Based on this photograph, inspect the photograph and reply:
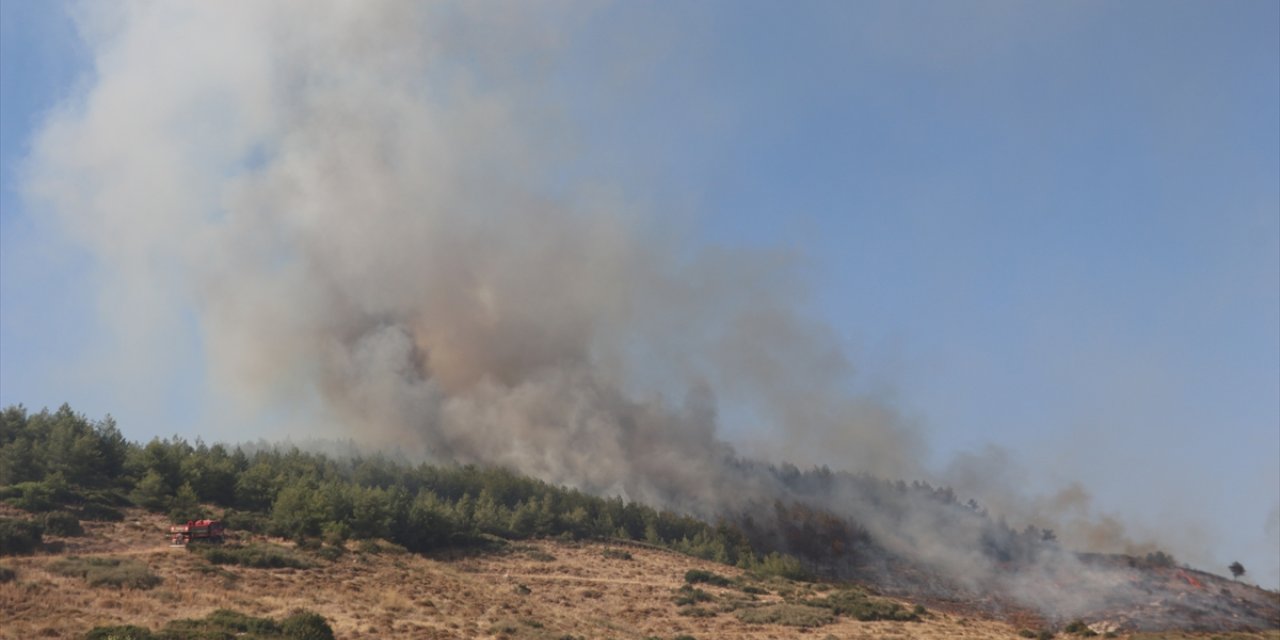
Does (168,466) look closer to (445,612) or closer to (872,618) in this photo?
(445,612)

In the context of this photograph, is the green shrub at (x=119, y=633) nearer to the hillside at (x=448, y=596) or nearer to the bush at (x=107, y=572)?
the hillside at (x=448, y=596)

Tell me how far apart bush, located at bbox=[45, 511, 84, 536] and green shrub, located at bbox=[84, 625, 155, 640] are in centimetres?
2114

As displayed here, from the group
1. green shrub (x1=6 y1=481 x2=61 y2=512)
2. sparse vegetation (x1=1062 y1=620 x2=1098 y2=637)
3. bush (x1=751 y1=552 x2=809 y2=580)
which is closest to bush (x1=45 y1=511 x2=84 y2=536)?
green shrub (x1=6 y1=481 x2=61 y2=512)

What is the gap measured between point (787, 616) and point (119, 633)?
38.4m

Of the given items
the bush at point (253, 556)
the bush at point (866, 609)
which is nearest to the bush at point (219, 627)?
the bush at point (253, 556)

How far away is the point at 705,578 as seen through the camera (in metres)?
70.2

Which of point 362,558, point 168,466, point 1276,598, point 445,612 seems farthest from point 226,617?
point 1276,598

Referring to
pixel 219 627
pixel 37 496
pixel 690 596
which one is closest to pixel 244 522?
pixel 37 496

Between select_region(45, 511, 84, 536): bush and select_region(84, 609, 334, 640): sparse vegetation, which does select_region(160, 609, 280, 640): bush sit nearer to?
select_region(84, 609, 334, 640): sparse vegetation

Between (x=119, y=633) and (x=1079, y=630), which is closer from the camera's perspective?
(x=119, y=633)

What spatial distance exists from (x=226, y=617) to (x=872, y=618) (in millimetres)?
42461

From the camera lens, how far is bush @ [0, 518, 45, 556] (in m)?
43.0

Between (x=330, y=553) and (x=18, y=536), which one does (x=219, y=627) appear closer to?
(x=18, y=536)

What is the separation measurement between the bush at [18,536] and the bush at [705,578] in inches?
1746
